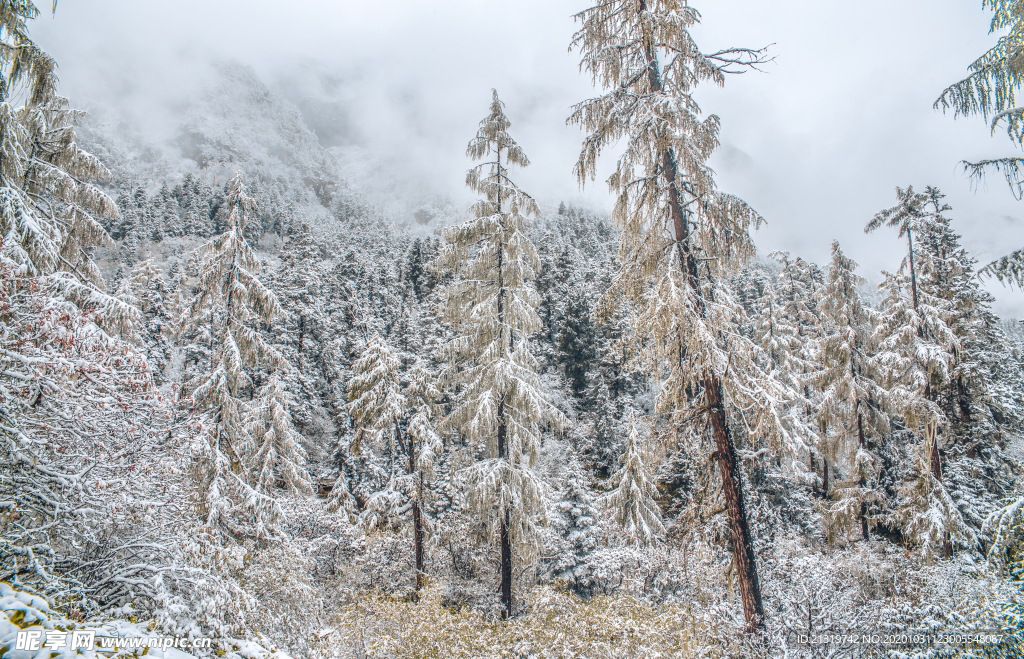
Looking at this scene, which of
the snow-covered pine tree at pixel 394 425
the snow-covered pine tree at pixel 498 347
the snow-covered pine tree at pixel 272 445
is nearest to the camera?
the snow-covered pine tree at pixel 498 347

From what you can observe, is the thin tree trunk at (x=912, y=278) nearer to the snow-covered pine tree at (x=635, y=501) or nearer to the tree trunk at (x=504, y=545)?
the snow-covered pine tree at (x=635, y=501)

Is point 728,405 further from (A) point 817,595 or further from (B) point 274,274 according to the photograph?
(B) point 274,274

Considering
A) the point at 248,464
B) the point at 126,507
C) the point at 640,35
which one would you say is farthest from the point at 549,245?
the point at 126,507

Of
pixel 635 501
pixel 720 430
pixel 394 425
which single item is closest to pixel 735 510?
pixel 720 430

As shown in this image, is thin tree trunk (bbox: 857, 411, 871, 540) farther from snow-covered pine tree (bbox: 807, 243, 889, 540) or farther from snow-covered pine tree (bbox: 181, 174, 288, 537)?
snow-covered pine tree (bbox: 181, 174, 288, 537)

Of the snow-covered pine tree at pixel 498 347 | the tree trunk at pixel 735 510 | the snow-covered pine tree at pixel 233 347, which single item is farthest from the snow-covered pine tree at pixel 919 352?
the snow-covered pine tree at pixel 233 347

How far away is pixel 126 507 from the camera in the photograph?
16.3 ft

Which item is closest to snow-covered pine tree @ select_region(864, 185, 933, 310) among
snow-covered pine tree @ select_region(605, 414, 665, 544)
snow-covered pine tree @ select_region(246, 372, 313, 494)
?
snow-covered pine tree @ select_region(605, 414, 665, 544)

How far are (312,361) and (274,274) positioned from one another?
978 centimetres

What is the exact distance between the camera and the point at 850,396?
17.2 metres

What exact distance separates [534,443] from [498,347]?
2.65 meters

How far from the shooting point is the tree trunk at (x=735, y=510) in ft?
20.6

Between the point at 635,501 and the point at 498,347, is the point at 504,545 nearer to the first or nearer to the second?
the point at 498,347

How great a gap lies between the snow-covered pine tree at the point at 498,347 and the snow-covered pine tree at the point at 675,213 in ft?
13.8
